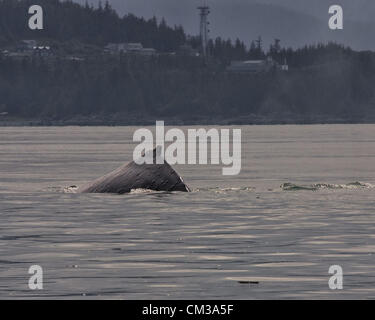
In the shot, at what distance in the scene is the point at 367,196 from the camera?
57906 mm

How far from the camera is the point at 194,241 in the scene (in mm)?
40344

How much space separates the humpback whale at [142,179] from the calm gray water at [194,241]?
27.9 inches

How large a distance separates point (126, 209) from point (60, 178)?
2511 centimetres

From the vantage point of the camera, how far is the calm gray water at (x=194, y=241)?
31359 mm

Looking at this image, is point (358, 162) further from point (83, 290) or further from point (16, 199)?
point (83, 290)

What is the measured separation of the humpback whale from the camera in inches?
2244

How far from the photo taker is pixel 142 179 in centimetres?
5712

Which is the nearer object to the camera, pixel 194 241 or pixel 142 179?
pixel 194 241

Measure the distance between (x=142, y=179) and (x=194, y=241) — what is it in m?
17.0

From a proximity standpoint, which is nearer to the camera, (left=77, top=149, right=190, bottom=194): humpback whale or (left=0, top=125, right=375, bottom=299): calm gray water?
(left=0, top=125, right=375, bottom=299): calm gray water

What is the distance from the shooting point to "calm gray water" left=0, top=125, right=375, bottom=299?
103 ft

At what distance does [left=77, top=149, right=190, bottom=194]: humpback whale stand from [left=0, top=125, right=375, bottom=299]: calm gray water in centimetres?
71

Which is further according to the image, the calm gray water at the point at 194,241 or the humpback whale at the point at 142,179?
the humpback whale at the point at 142,179
